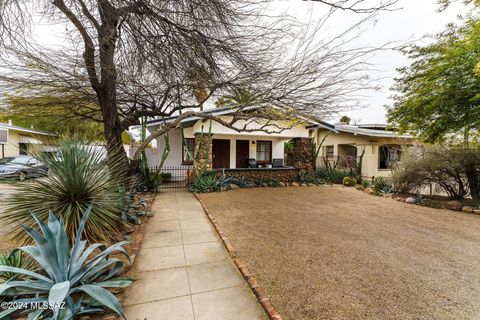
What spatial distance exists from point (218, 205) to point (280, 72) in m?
4.27

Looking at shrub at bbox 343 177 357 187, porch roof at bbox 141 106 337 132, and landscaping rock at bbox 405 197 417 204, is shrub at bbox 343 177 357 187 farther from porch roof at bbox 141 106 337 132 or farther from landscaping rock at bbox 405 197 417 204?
landscaping rock at bbox 405 197 417 204

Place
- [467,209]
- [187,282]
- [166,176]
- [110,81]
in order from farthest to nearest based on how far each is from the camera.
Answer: [166,176] < [467,209] < [110,81] < [187,282]

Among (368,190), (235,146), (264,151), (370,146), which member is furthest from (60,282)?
(370,146)

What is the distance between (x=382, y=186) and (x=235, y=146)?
25.9 feet

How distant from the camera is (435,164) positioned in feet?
23.2

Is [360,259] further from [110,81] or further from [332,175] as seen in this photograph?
[332,175]

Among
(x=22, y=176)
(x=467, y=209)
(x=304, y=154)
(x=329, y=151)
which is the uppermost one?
(x=329, y=151)

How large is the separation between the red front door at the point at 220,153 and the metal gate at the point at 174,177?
5.31 feet

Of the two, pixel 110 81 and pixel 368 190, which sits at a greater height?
pixel 110 81

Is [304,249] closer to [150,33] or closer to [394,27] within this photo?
[394,27]

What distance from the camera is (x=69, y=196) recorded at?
3.52m

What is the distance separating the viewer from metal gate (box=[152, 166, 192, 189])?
33.8 feet

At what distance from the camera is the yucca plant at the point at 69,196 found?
3279 millimetres

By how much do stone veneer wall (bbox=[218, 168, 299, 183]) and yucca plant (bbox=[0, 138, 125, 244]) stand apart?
6660mm
